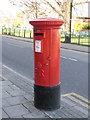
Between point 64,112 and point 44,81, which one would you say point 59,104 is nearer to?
point 64,112

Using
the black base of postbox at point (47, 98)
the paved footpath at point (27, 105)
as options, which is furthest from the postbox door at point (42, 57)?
the paved footpath at point (27, 105)

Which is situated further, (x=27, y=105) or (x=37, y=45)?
(x=27, y=105)

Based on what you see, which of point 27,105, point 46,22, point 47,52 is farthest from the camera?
point 27,105

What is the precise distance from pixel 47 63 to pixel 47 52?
0.20 metres

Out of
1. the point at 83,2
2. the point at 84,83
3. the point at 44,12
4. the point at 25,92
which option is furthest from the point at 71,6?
the point at 25,92

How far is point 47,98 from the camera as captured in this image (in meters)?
3.93

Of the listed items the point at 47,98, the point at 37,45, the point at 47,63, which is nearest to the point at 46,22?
the point at 37,45

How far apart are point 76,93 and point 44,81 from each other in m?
1.67

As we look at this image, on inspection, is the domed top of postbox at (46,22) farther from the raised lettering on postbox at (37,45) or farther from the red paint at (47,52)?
the raised lettering on postbox at (37,45)

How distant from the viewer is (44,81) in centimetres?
394

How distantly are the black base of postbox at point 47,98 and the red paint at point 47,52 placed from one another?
9cm

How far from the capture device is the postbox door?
150 inches

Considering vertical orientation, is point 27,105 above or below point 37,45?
below

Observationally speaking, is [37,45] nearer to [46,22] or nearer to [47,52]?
[47,52]
